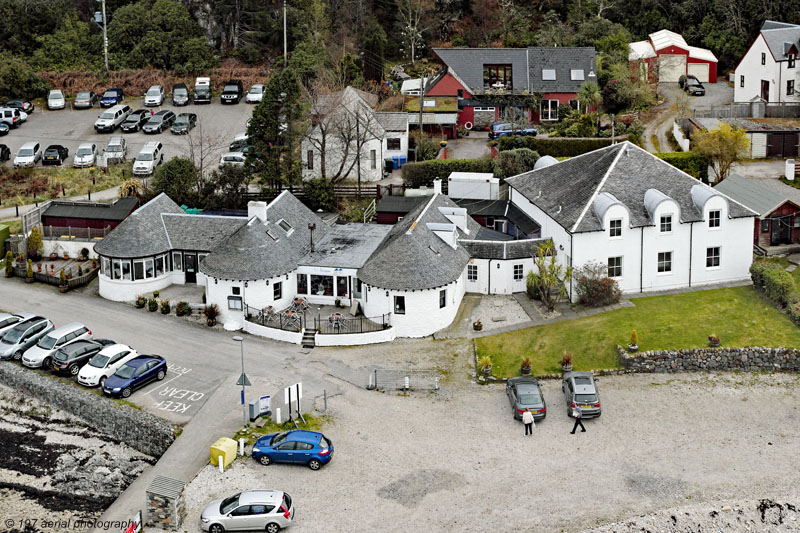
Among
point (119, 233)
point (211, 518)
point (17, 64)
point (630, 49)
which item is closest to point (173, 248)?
point (119, 233)

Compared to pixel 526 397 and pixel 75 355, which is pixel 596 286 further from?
pixel 75 355

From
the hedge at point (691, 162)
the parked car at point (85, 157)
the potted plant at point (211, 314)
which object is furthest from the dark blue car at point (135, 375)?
the hedge at point (691, 162)

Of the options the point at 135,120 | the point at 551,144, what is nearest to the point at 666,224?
the point at 551,144

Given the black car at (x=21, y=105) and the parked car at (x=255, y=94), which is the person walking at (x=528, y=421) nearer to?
the parked car at (x=255, y=94)

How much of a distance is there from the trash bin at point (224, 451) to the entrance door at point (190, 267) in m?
20.7

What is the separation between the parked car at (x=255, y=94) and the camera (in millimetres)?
90625

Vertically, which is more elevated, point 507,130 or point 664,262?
point 507,130

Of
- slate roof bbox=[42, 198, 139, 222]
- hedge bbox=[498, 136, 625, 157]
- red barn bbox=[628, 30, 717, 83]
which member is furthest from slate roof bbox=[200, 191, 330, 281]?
red barn bbox=[628, 30, 717, 83]

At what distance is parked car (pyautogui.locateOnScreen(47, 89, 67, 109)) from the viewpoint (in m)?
90.4

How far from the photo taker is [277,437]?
41.5 metres

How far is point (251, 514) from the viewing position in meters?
36.5

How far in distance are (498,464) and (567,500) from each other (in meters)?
3.64

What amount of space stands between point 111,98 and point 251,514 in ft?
208

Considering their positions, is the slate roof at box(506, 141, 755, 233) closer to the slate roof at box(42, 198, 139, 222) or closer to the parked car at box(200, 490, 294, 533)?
the parked car at box(200, 490, 294, 533)
